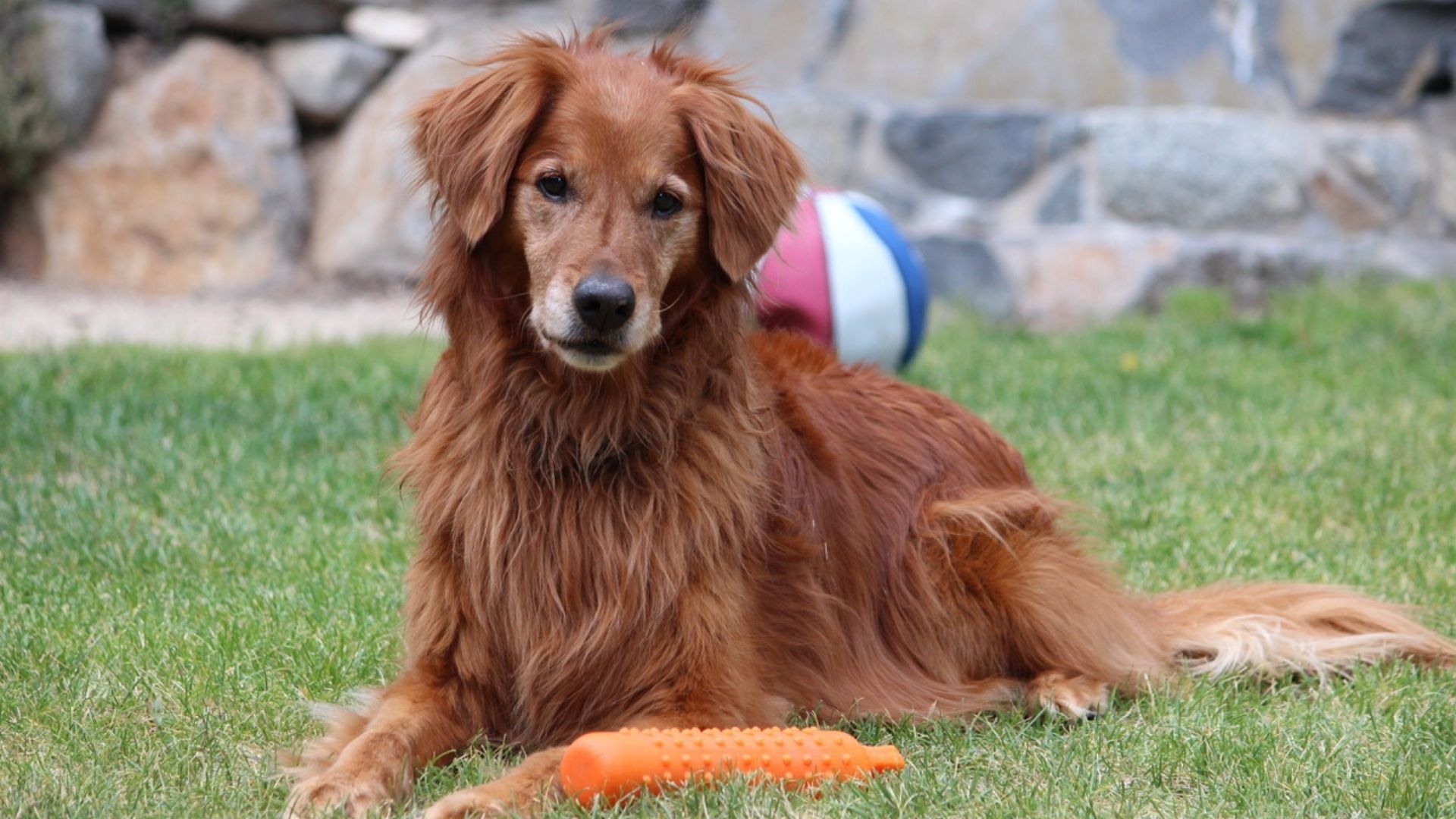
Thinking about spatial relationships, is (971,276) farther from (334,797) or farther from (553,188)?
(334,797)

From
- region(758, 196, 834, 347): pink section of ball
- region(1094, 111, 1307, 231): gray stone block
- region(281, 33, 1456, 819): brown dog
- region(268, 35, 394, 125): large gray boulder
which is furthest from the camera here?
region(268, 35, 394, 125): large gray boulder

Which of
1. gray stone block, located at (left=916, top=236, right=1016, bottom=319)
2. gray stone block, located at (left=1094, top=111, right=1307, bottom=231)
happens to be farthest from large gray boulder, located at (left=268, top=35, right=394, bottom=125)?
gray stone block, located at (left=1094, top=111, right=1307, bottom=231)

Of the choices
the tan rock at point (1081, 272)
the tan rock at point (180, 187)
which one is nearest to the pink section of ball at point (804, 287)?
the tan rock at point (1081, 272)

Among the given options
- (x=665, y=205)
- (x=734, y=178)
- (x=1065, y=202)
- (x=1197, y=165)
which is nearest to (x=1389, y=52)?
(x=1197, y=165)

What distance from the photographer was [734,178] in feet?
10.5

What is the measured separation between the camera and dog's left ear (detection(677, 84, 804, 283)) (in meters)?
3.17

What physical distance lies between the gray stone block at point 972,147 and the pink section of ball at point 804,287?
2.61 metres

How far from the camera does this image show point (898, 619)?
11.8 ft

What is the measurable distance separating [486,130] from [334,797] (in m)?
1.34

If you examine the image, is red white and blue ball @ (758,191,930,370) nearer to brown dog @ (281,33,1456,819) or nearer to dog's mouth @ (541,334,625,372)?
brown dog @ (281,33,1456,819)

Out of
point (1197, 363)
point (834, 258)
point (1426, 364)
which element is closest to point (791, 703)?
point (834, 258)

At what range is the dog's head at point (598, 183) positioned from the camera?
2.97 m

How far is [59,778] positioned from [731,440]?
4.74 feet

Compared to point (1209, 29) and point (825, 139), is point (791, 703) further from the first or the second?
point (1209, 29)
